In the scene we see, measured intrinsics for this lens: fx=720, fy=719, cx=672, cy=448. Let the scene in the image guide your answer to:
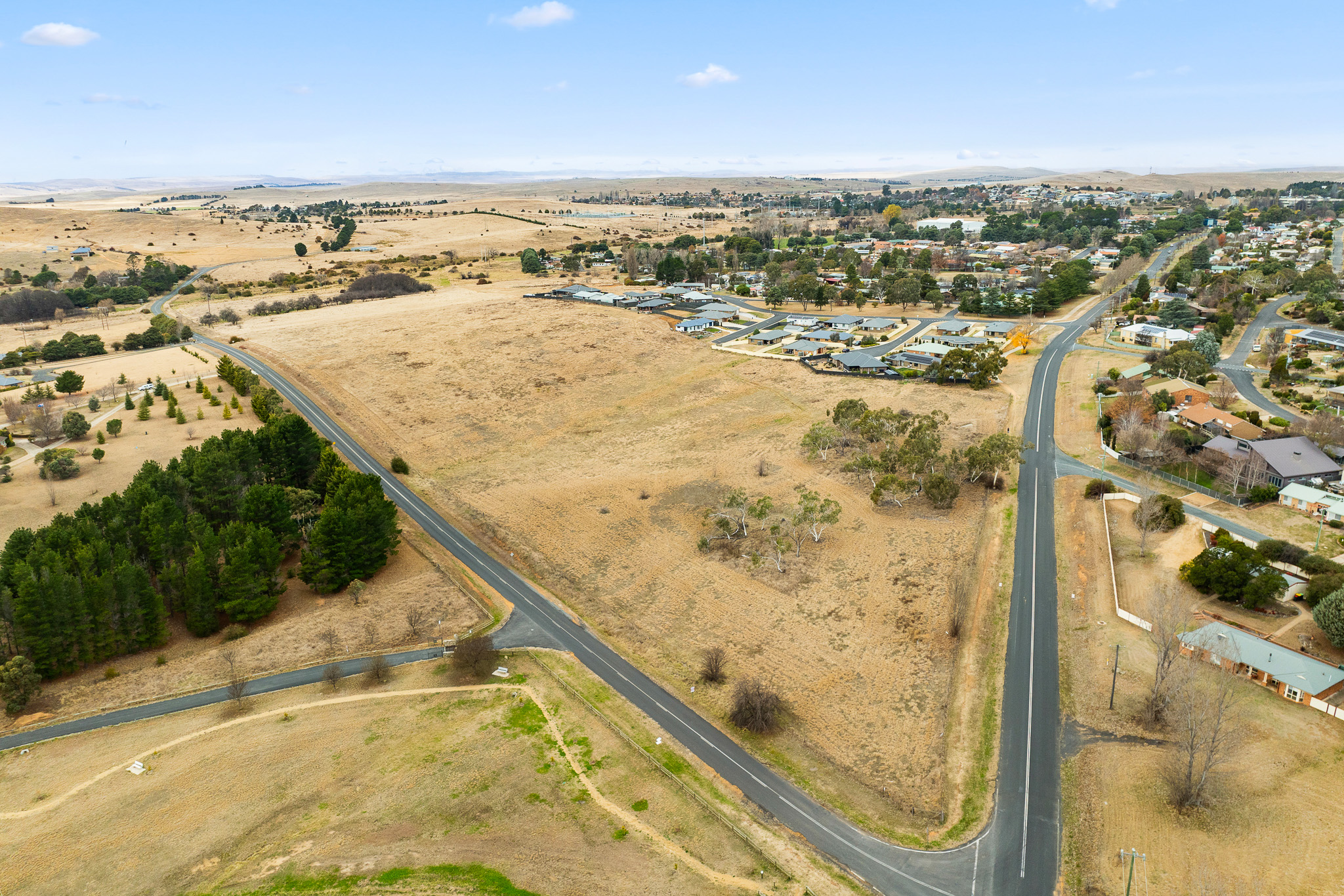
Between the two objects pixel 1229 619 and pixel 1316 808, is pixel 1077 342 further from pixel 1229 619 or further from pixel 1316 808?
pixel 1316 808

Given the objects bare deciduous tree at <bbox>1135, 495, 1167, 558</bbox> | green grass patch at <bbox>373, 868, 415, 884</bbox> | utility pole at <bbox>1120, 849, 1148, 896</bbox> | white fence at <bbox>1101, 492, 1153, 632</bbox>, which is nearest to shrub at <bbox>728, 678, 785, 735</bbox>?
utility pole at <bbox>1120, 849, 1148, 896</bbox>

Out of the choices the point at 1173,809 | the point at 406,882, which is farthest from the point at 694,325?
the point at 406,882

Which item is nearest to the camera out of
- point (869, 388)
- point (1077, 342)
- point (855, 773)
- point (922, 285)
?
point (855, 773)

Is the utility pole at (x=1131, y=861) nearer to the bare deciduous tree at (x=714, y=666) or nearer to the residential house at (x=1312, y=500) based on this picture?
the bare deciduous tree at (x=714, y=666)

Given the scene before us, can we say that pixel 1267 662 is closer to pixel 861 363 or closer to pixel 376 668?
pixel 376 668

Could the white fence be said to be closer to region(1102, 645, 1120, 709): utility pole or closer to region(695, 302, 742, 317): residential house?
region(1102, 645, 1120, 709): utility pole

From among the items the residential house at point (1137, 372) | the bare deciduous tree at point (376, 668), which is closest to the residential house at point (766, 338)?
the residential house at point (1137, 372)

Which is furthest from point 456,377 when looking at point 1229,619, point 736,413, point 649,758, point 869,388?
point 1229,619

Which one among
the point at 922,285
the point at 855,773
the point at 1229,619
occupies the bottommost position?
the point at 855,773
